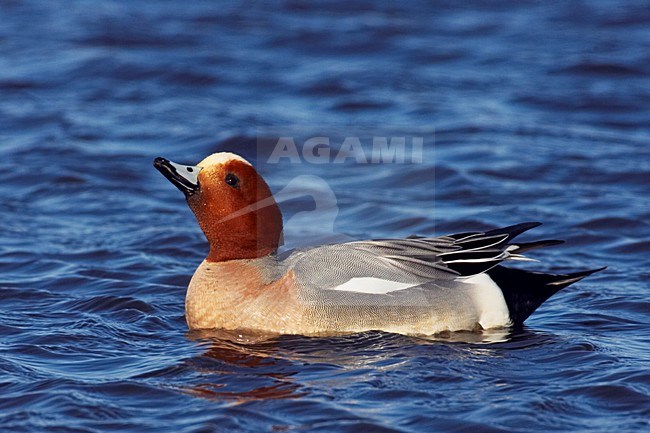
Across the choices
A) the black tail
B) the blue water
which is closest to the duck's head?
the blue water

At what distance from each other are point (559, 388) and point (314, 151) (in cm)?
566

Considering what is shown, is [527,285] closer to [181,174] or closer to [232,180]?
[232,180]

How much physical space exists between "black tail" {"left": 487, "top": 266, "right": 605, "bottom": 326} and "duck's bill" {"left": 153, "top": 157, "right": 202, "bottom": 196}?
1.84 m

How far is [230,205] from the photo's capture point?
6.84 metres

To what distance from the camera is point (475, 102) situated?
12.4 metres

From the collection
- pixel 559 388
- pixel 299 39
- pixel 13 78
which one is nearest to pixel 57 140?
pixel 13 78

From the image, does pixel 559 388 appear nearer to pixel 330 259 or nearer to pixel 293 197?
pixel 330 259

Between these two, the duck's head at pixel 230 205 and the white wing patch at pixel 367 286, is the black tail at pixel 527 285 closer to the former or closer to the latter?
the white wing patch at pixel 367 286

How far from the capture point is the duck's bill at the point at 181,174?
22.1ft

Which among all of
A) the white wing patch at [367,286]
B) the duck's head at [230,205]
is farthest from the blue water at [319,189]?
the duck's head at [230,205]

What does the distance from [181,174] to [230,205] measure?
0.34 meters

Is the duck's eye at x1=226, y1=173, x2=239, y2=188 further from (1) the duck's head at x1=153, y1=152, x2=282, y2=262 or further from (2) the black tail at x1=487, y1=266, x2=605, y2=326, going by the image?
(2) the black tail at x1=487, y1=266, x2=605, y2=326

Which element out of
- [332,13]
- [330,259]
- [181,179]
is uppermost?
[332,13]

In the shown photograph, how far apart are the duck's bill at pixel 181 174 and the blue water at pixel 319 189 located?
870 millimetres
